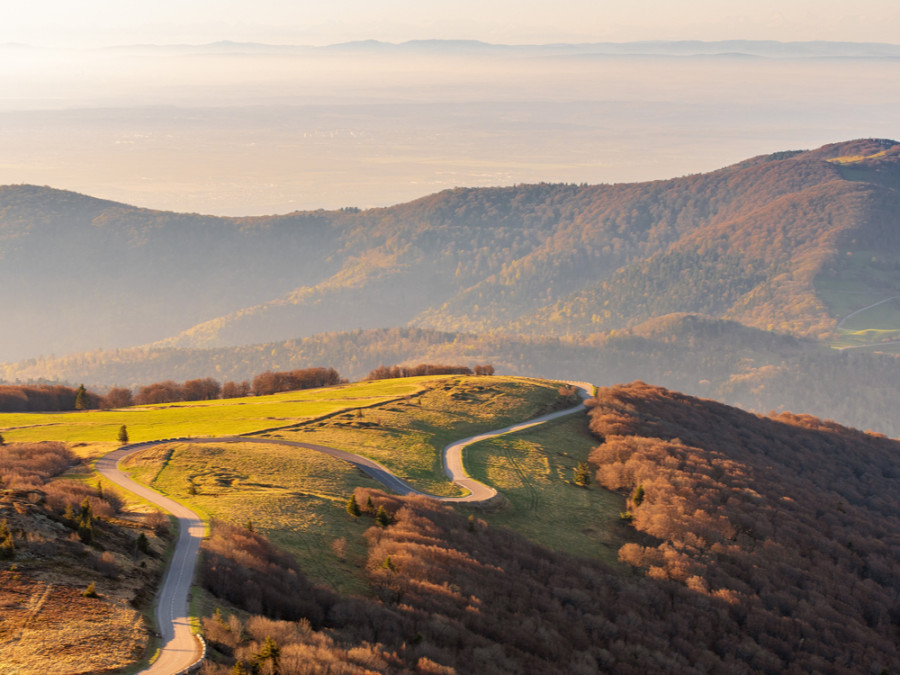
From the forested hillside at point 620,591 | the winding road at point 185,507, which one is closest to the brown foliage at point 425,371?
the winding road at point 185,507

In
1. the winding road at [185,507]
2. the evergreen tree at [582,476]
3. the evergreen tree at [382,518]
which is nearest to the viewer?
the winding road at [185,507]

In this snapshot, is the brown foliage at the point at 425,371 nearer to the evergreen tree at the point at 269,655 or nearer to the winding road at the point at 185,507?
the winding road at the point at 185,507

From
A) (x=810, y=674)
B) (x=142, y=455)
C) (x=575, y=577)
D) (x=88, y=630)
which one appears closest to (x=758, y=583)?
(x=810, y=674)

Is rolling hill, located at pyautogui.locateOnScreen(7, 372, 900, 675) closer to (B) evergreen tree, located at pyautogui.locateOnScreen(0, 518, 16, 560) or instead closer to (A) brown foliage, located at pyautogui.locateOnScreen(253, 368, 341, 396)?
(B) evergreen tree, located at pyautogui.locateOnScreen(0, 518, 16, 560)

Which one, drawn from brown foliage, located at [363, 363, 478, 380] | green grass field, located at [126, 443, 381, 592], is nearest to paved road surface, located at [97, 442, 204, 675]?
green grass field, located at [126, 443, 381, 592]

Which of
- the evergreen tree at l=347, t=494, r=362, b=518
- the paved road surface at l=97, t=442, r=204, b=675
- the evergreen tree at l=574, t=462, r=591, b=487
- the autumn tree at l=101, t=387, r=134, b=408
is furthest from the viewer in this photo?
the autumn tree at l=101, t=387, r=134, b=408
